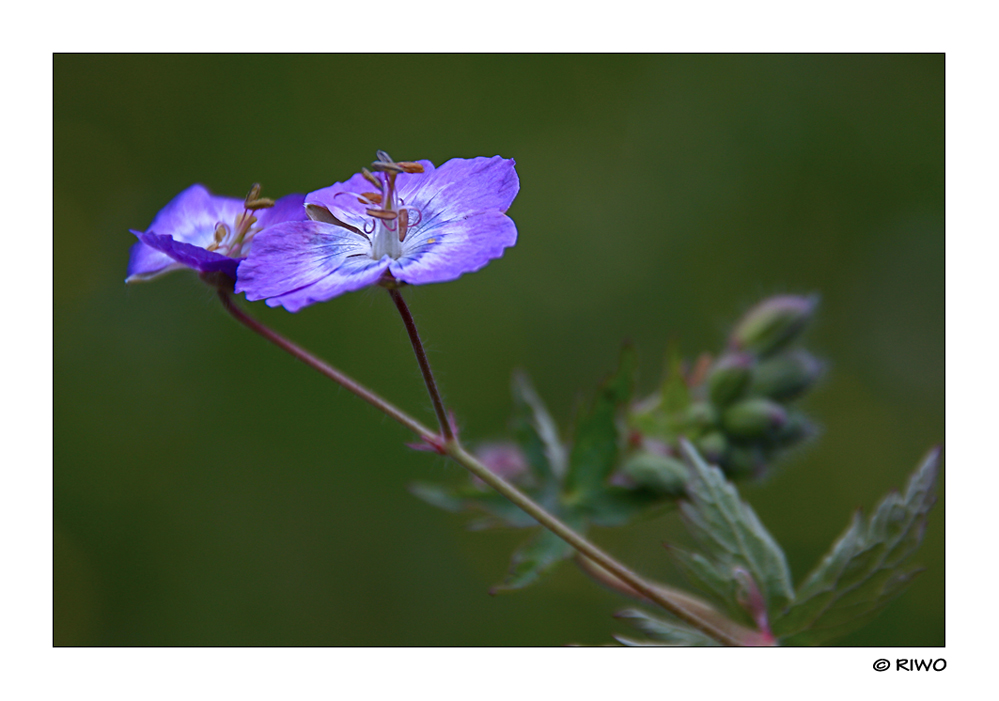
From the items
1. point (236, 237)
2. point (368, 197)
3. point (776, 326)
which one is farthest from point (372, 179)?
point (776, 326)

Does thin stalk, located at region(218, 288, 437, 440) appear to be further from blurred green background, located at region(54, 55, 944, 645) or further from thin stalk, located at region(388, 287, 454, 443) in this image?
blurred green background, located at region(54, 55, 944, 645)

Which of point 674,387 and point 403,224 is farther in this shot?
point 674,387

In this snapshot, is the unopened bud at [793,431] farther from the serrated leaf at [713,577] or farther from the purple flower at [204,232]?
the purple flower at [204,232]

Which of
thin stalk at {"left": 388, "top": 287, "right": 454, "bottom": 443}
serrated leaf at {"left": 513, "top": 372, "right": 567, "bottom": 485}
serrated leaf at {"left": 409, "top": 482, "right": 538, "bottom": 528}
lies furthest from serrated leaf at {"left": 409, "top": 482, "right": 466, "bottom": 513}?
thin stalk at {"left": 388, "top": 287, "right": 454, "bottom": 443}

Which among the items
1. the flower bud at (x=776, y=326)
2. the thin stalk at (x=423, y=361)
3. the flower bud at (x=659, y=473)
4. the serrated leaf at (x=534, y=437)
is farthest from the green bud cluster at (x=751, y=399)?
the thin stalk at (x=423, y=361)

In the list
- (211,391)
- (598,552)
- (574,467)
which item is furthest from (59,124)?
(598,552)

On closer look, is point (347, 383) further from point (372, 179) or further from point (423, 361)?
point (372, 179)
